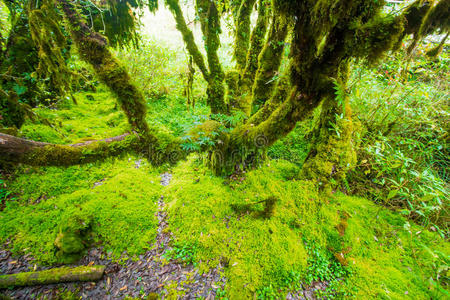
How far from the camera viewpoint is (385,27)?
162 centimetres

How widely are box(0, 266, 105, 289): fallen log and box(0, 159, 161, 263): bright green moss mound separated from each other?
29 centimetres

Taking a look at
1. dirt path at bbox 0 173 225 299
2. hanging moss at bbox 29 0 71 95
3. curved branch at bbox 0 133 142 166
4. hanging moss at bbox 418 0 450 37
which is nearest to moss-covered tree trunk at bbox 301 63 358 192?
hanging moss at bbox 418 0 450 37

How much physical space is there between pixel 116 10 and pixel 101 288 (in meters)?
5.32

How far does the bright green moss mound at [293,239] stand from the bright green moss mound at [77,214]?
753mm

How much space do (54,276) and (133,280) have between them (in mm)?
1375

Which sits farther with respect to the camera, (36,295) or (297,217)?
(297,217)

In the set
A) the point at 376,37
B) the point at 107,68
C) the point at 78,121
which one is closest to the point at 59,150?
the point at 107,68

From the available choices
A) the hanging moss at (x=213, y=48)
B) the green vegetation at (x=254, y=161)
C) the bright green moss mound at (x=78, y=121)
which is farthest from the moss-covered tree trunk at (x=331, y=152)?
the bright green moss mound at (x=78, y=121)

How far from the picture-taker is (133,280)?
9.57 ft

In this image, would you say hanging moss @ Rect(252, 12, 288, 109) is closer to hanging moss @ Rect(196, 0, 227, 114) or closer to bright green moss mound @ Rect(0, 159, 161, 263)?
hanging moss @ Rect(196, 0, 227, 114)

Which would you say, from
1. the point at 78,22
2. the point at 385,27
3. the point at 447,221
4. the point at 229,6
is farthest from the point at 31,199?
the point at 447,221

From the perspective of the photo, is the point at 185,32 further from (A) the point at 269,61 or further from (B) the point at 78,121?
(B) the point at 78,121

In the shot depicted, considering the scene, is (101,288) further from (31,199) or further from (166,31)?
(166,31)

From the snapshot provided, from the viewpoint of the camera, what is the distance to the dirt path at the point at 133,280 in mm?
2709
